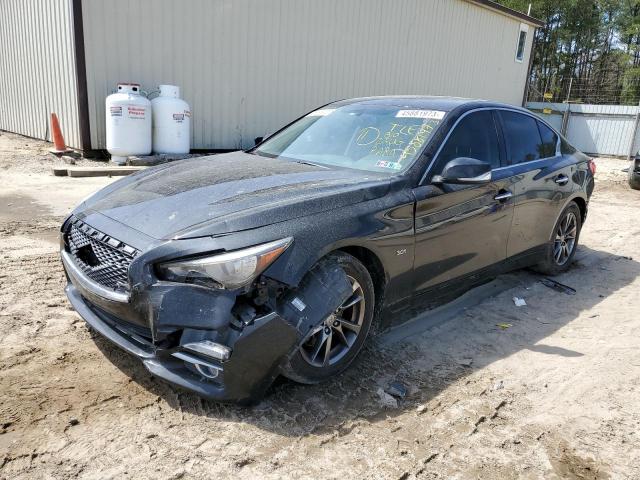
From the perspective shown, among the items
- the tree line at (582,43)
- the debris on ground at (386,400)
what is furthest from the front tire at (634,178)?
the tree line at (582,43)

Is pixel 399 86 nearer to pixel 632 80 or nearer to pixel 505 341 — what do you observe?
pixel 505 341

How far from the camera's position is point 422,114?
387cm

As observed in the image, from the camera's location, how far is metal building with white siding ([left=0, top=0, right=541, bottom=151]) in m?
10.2

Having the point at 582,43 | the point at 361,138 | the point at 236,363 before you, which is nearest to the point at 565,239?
the point at 361,138

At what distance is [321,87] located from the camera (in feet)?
45.8

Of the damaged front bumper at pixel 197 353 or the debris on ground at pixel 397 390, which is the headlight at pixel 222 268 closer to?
the damaged front bumper at pixel 197 353

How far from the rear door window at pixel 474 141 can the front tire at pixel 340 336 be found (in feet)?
3.48

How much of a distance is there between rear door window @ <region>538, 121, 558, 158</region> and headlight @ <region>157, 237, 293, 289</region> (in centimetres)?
344

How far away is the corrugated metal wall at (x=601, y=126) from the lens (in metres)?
19.7

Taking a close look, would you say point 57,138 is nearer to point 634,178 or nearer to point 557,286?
point 557,286

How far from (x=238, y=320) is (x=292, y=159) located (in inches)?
70.9

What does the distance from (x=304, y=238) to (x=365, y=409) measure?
3.30ft

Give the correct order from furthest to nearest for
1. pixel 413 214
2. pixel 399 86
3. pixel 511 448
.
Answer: pixel 399 86
pixel 413 214
pixel 511 448

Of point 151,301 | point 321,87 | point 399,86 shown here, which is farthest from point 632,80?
point 151,301
